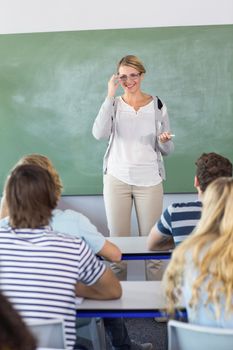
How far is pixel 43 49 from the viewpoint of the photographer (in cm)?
462

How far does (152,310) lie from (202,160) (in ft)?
3.06

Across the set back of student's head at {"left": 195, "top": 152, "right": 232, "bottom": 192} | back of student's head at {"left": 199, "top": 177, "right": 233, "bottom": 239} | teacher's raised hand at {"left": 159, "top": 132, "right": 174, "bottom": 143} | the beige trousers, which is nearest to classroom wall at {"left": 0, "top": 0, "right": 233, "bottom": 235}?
the beige trousers

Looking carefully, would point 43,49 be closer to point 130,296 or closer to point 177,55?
point 177,55

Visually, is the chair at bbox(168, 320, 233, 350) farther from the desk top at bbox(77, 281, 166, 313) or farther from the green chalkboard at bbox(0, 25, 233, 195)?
the green chalkboard at bbox(0, 25, 233, 195)

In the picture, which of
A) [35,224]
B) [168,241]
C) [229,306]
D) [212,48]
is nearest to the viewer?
[229,306]

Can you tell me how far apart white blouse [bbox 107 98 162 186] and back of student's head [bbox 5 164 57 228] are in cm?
183

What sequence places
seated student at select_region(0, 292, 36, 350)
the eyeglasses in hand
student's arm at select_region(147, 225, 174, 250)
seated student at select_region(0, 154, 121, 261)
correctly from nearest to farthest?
seated student at select_region(0, 292, 36, 350), seated student at select_region(0, 154, 121, 261), student's arm at select_region(147, 225, 174, 250), the eyeglasses in hand

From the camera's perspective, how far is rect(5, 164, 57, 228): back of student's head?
82.7 inches

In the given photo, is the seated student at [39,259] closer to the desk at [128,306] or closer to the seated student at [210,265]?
the desk at [128,306]

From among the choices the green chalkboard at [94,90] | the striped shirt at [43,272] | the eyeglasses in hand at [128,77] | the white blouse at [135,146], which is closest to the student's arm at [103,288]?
the striped shirt at [43,272]

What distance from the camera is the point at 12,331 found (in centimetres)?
86

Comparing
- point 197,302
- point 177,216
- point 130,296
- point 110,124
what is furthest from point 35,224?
point 110,124

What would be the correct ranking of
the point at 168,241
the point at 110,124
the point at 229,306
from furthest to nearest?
the point at 110,124 → the point at 168,241 → the point at 229,306

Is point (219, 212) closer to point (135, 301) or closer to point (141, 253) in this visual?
point (135, 301)
